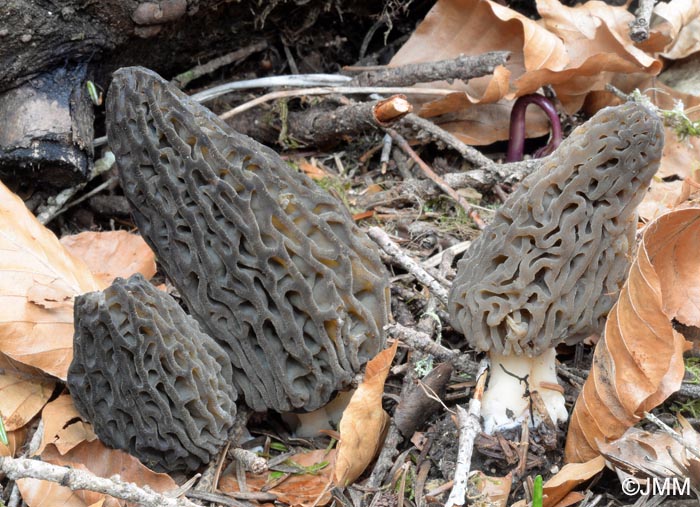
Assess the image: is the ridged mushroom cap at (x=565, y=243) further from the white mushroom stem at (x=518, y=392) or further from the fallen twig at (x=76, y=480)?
the fallen twig at (x=76, y=480)

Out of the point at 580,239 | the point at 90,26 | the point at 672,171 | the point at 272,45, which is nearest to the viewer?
the point at 580,239

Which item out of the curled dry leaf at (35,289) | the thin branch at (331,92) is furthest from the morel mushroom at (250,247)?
the thin branch at (331,92)

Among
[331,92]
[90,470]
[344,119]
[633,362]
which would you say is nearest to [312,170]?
[344,119]

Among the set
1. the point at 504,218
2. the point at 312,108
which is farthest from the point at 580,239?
the point at 312,108

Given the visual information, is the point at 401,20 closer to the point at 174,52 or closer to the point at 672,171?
the point at 174,52

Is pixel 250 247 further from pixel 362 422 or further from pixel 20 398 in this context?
pixel 20 398
